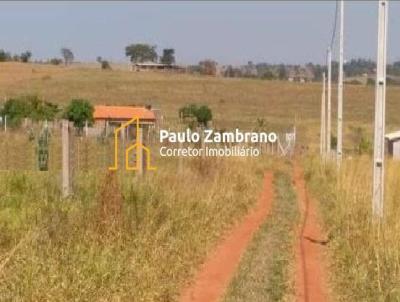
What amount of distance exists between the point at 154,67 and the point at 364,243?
195 ft

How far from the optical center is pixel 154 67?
69.2 meters

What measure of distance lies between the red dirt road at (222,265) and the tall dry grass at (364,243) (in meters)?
1.24

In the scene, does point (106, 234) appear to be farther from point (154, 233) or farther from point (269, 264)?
point (269, 264)

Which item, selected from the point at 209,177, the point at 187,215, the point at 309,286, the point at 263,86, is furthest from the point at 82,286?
the point at 263,86

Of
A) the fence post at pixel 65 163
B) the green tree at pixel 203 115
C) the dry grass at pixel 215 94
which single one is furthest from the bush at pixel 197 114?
the fence post at pixel 65 163

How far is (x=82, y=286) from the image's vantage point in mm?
7426

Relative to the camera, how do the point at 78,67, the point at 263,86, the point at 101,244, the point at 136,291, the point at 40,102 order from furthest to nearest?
1. the point at 263,86
2. the point at 78,67
3. the point at 40,102
4. the point at 101,244
5. the point at 136,291

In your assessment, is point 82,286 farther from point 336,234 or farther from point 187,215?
point 336,234

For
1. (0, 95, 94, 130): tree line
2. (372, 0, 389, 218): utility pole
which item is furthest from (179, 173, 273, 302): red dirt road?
(0, 95, 94, 130): tree line

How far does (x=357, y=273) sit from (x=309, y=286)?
576 millimetres

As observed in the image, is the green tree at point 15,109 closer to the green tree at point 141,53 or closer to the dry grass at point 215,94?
the dry grass at point 215,94

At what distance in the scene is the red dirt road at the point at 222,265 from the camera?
29.4ft

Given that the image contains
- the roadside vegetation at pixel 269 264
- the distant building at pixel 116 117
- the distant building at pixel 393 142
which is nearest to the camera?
the roadside vegetation at pixel 269 264

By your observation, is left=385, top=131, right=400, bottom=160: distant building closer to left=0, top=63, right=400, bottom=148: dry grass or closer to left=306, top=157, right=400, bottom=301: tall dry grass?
left=0, top=63, right=400, bottom=148: dry grass
